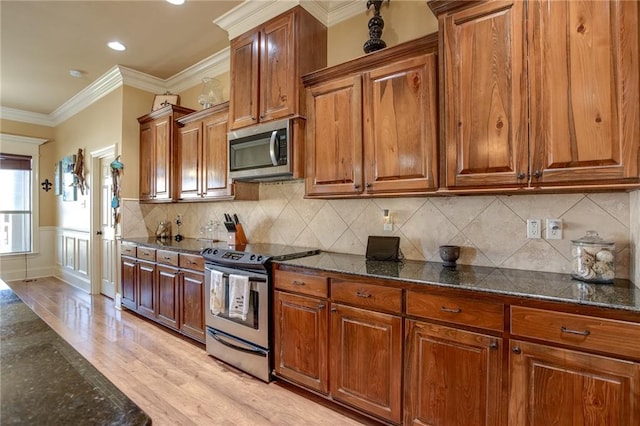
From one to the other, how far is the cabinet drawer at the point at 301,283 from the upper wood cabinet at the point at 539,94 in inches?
39.0

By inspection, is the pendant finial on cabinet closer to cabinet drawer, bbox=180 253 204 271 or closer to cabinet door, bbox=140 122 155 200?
cabinet drawer, bbox=180 253 204 271

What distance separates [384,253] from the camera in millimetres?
2426

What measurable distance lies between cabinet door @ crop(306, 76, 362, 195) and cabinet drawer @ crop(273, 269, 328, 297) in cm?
66

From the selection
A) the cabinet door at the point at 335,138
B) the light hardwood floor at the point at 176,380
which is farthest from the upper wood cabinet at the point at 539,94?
the light hardwood floor at the point at 176,380

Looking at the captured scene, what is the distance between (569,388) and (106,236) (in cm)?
543

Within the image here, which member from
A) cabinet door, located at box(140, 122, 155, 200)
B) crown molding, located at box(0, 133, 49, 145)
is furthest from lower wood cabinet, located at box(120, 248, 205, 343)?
crown molding, located at box(0, 133, 49, 145)

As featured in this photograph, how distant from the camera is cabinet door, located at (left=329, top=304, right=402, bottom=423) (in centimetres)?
185

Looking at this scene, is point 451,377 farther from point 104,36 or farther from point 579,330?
point 104,36

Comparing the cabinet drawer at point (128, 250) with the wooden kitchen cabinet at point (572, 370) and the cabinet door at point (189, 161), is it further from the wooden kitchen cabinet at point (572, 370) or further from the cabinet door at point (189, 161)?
the wooden kitchen cabinet at point (572, 370)

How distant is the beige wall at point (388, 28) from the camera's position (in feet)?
8.04

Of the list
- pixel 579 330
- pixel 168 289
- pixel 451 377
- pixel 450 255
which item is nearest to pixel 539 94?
pixel 450 255

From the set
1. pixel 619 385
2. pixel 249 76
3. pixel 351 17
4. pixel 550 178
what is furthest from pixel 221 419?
pixel 351 17

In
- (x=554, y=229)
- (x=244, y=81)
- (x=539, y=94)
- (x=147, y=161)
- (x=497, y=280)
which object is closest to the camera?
(x=539, y=94)

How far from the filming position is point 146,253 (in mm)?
3744
